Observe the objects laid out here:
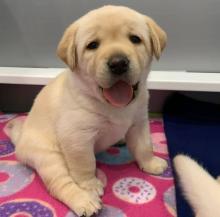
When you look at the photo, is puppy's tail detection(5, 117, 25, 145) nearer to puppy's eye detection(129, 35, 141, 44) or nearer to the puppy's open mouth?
the puppy's open mouth

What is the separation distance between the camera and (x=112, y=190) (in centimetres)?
114

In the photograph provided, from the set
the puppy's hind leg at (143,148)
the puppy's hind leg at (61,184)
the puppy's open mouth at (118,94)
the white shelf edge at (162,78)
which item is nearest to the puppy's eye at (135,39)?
the puppy's open mouth at (118,94)

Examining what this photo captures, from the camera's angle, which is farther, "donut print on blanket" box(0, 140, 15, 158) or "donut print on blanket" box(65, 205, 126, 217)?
"donut print on blanket" box(0, 140, 15, 158)

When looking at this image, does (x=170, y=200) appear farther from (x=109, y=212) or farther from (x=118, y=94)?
(x=118, y=94)

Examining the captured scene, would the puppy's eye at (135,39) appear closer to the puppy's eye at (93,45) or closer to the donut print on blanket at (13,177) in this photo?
A: the puppy's eye at (93,45)

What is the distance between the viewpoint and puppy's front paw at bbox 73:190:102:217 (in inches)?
39.7

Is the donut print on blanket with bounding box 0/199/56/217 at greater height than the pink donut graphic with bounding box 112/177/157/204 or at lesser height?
greater

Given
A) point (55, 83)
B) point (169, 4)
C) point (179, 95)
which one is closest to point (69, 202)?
point (55, 83)

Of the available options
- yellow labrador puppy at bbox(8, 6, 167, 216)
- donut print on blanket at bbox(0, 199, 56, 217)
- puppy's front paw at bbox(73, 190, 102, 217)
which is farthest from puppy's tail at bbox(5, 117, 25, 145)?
puppy's front paw at bbox(73, 190, 102, 217)

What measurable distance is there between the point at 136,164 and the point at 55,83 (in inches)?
14.9

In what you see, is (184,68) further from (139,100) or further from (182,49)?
(139,100)

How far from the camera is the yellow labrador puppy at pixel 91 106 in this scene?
941mm

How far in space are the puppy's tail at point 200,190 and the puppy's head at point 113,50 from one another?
24 centimetres

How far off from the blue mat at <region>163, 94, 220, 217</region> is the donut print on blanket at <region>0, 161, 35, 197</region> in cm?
47
